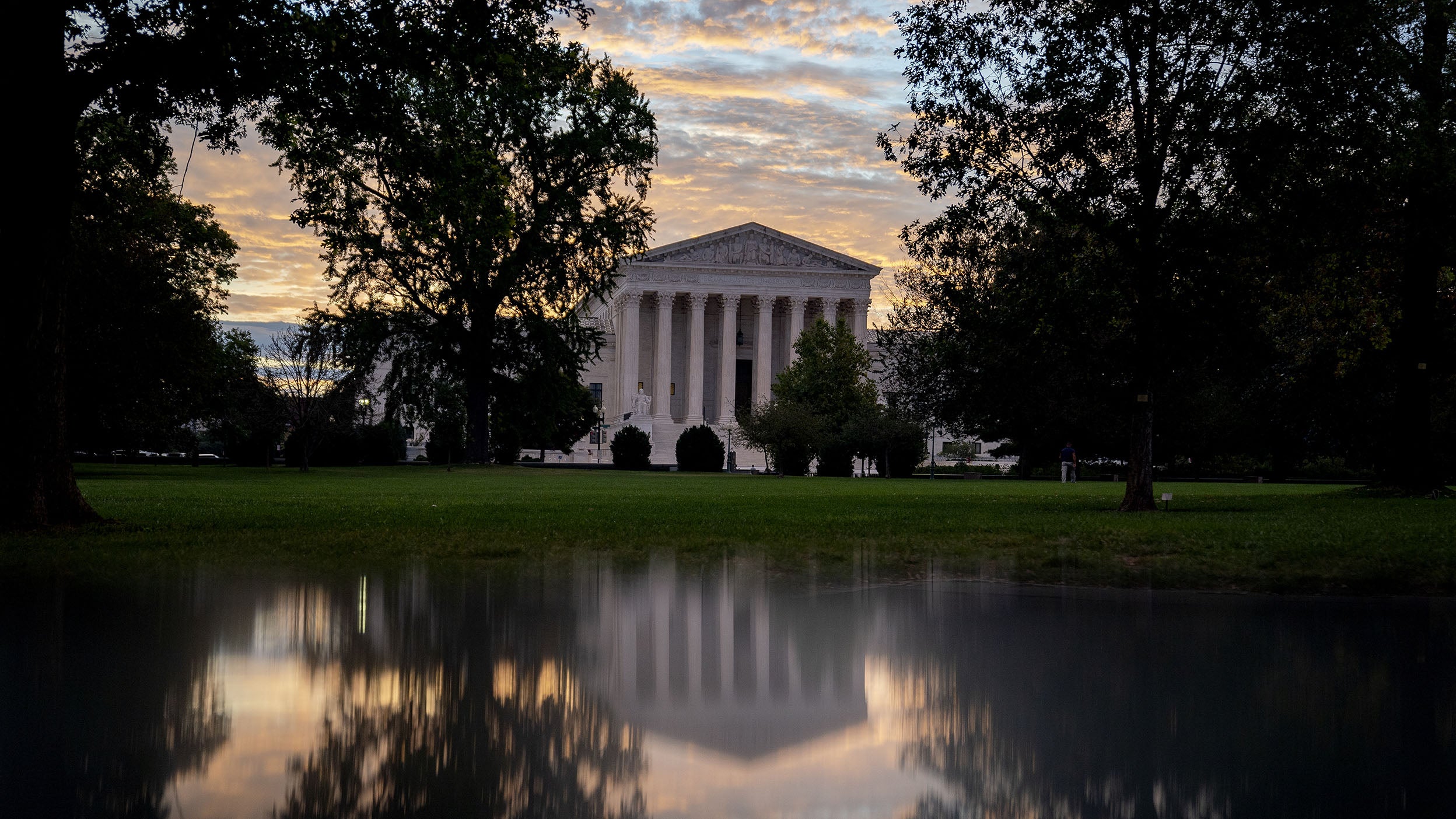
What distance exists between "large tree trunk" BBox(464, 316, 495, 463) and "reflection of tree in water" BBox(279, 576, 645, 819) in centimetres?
4024

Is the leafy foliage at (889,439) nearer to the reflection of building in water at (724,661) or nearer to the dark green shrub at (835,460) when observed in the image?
the dark green shrub at (835,460)

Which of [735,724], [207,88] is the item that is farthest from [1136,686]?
[207,88]

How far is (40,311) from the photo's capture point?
480 inches

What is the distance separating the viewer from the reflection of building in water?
478 cm

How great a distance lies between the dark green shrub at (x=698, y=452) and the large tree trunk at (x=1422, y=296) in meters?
42.9

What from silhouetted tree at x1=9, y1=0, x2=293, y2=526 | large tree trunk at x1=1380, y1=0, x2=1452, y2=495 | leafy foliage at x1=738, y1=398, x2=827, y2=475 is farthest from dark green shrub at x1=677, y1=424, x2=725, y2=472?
silhouetted tree at x1=9, y1=0, x2=293, y2=526

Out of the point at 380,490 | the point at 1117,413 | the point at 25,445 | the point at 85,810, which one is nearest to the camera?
the point at 85,810

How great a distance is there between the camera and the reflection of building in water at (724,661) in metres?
4.78

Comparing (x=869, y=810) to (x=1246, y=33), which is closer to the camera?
(x=869, y=810)

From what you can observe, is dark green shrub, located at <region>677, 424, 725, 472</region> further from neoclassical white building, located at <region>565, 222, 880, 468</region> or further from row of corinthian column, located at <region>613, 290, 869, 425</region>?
row of corinthian column, located at <region>613, 290, 869, 425</region>

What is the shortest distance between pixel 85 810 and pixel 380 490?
23.2 metres

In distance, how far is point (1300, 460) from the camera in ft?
191

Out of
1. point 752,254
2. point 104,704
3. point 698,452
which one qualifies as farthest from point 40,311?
point 752,254

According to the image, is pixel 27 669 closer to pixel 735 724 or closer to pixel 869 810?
pixel 735 724
